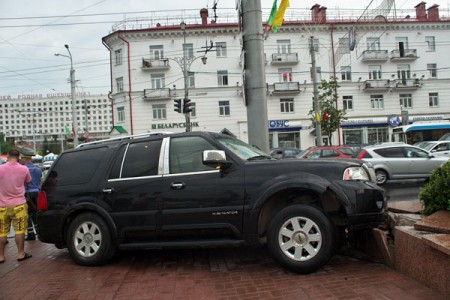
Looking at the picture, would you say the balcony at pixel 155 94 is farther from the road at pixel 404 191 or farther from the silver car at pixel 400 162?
the road at pixel 404 191

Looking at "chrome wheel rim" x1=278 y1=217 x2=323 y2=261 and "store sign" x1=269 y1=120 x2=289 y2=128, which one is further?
"store sign" x1=269 y1=120 x2=289 y2=128

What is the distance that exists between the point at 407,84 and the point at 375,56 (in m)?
4.76

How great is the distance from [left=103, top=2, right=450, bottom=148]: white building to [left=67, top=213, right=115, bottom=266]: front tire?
119 ft

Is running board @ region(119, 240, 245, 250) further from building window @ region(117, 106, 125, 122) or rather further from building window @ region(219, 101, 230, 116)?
building window @ region(117, 106, 125, 122)

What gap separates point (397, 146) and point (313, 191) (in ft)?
37.9

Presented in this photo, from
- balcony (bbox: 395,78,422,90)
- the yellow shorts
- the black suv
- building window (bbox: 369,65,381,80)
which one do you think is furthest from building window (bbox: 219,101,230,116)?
the black suv

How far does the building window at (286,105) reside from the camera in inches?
1687

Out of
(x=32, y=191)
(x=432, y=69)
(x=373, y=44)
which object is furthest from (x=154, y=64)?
(x=32, y=191)

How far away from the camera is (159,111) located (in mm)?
42844

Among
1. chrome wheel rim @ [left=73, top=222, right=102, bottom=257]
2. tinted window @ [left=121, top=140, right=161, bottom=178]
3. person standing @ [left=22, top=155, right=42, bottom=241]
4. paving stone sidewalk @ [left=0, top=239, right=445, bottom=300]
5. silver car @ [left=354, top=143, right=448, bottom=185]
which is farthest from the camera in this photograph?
silver car @ [left=354, top=143, right=448, bottom=185]

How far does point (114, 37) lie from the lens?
42938mm

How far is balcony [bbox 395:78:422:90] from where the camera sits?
142 feet

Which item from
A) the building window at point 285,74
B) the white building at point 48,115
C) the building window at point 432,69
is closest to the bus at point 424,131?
the building window at point 285,74

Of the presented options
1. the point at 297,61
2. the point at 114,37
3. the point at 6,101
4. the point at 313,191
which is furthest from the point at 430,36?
the point at 6,101
